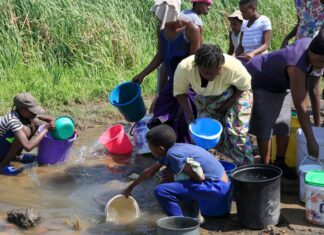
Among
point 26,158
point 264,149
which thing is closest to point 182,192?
point 264,149

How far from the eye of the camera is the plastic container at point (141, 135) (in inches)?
248

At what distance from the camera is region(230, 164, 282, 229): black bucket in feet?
14.7

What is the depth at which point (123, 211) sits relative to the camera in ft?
16.0

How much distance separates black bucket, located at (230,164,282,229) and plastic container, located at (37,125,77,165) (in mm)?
2074

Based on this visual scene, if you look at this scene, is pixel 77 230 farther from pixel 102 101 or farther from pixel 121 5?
pixel 121 5

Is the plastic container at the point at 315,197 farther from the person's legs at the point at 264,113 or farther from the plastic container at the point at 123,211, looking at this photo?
the plastic container at the point at 123,211

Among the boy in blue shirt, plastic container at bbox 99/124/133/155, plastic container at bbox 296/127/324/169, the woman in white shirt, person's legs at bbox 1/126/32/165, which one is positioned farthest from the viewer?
the woman in white shirt

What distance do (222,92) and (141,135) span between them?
4.77 ft

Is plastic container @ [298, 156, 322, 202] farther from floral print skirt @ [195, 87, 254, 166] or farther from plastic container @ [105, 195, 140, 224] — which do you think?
plastic container @ [105, 195, 140, 224]

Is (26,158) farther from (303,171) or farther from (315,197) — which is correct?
(315,197)

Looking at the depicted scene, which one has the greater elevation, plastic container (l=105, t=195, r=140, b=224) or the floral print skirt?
the floral print skirt

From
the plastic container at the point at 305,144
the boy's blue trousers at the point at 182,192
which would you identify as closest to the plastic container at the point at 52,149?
the boy's blue trousers at the point at 182,192

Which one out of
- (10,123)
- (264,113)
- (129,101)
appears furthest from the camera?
(129,101)

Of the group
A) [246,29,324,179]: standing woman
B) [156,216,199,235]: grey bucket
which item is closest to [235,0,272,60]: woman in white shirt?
[246,29,324,179]: standing woman
